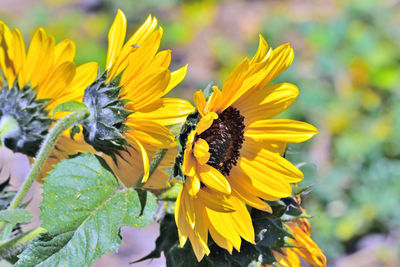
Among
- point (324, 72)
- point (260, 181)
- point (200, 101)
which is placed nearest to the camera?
point (200, 101)

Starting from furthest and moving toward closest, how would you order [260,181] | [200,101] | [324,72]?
[324,72] → [260,181] → [200,101]

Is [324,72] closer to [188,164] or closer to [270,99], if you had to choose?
[270,99]

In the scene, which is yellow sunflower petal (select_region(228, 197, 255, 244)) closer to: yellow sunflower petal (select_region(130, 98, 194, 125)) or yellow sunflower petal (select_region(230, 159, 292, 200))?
yellow sunflower petal (select_region(230, 159, 292, 200))

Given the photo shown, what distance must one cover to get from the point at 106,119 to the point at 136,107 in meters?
0.06

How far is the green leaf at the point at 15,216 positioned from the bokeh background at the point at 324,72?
1.67m

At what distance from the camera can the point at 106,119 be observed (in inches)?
38.7

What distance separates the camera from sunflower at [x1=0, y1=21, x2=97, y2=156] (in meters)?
1.15

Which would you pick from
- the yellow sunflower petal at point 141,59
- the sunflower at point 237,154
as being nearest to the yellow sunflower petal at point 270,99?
the sunflower at point 237,154

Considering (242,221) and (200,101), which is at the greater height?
(200,101)

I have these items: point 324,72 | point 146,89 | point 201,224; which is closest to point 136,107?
point 146,89

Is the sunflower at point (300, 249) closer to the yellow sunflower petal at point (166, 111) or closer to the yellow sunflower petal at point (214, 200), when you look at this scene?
the yellow sunflower petal at point (214, 200)

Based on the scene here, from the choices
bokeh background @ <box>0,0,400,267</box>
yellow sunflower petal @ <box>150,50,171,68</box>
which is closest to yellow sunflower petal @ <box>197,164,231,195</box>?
yellow sunflower petal @ <box>150,50,171,68</box>

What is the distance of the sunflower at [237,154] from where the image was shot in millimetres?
932

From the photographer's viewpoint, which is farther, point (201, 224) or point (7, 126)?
point (7, 126)
